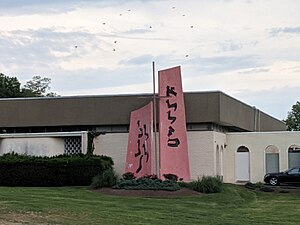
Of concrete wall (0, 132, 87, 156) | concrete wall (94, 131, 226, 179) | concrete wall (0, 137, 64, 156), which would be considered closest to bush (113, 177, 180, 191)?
concrete wall (94, 131, 226, 179)

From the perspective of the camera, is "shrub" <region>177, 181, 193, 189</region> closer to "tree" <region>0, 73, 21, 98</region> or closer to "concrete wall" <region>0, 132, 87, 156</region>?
"concrete wall" <region>0, 132, 87, 156</region>

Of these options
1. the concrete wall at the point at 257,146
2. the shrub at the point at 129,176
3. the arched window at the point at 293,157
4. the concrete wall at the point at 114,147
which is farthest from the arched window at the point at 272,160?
the shrub at the point at 129,176

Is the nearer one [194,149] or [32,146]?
[32,146]

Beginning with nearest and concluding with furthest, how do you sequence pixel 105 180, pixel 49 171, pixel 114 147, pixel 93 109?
pixel 105 180 → pixel 49 171 → pixel 114 147 → pixel 93 109

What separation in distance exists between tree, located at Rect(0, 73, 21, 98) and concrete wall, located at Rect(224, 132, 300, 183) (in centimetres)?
3587

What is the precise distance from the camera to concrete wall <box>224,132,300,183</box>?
4566 centimetres

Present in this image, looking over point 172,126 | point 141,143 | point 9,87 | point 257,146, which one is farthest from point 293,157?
point 9,87

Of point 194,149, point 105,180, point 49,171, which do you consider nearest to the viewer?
point 105,180

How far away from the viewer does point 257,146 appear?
151 ft

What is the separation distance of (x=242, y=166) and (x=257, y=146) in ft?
5.60

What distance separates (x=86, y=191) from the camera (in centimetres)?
3278

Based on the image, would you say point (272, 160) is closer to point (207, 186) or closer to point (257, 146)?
point (257, 146)

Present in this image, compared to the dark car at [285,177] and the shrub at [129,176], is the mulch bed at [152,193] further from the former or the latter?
the dark car at [285,177]

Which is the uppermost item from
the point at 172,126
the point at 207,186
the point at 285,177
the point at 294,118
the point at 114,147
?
the point at 294,118
